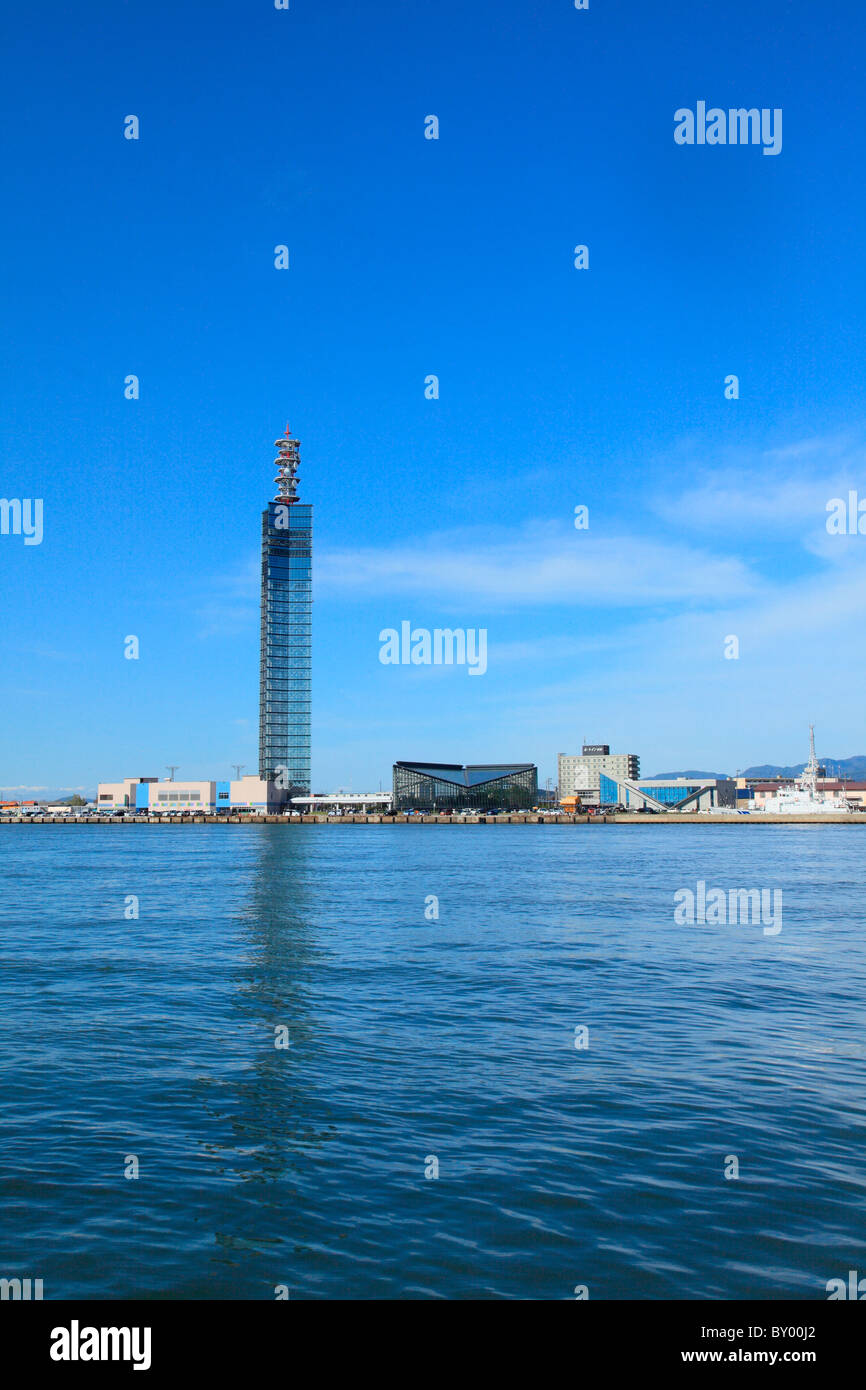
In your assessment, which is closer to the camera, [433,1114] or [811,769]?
[433,1114]

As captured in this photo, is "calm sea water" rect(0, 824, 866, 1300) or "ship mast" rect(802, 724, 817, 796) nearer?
"calm sea water" rect(0, 824, 866, 1300)

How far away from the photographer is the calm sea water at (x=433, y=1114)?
358 inches

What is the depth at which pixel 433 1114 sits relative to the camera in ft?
43.6

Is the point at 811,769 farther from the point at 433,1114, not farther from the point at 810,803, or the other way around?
the point at 433,1114

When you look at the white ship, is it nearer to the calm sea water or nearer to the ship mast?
the ship mast

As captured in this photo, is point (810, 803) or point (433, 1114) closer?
point (433, 1114)

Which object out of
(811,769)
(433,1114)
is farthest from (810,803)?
(433,1114)

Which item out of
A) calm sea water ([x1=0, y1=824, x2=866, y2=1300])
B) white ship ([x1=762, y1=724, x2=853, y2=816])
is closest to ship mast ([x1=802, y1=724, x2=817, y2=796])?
white ship ([x1=762, y1=724, x2=853, y2=816])

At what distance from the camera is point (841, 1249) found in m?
9.20

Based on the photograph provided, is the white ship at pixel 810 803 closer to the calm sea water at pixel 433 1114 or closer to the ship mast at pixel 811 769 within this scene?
the ship mast at pixel 811 769

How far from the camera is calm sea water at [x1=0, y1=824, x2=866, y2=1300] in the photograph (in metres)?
9.10
